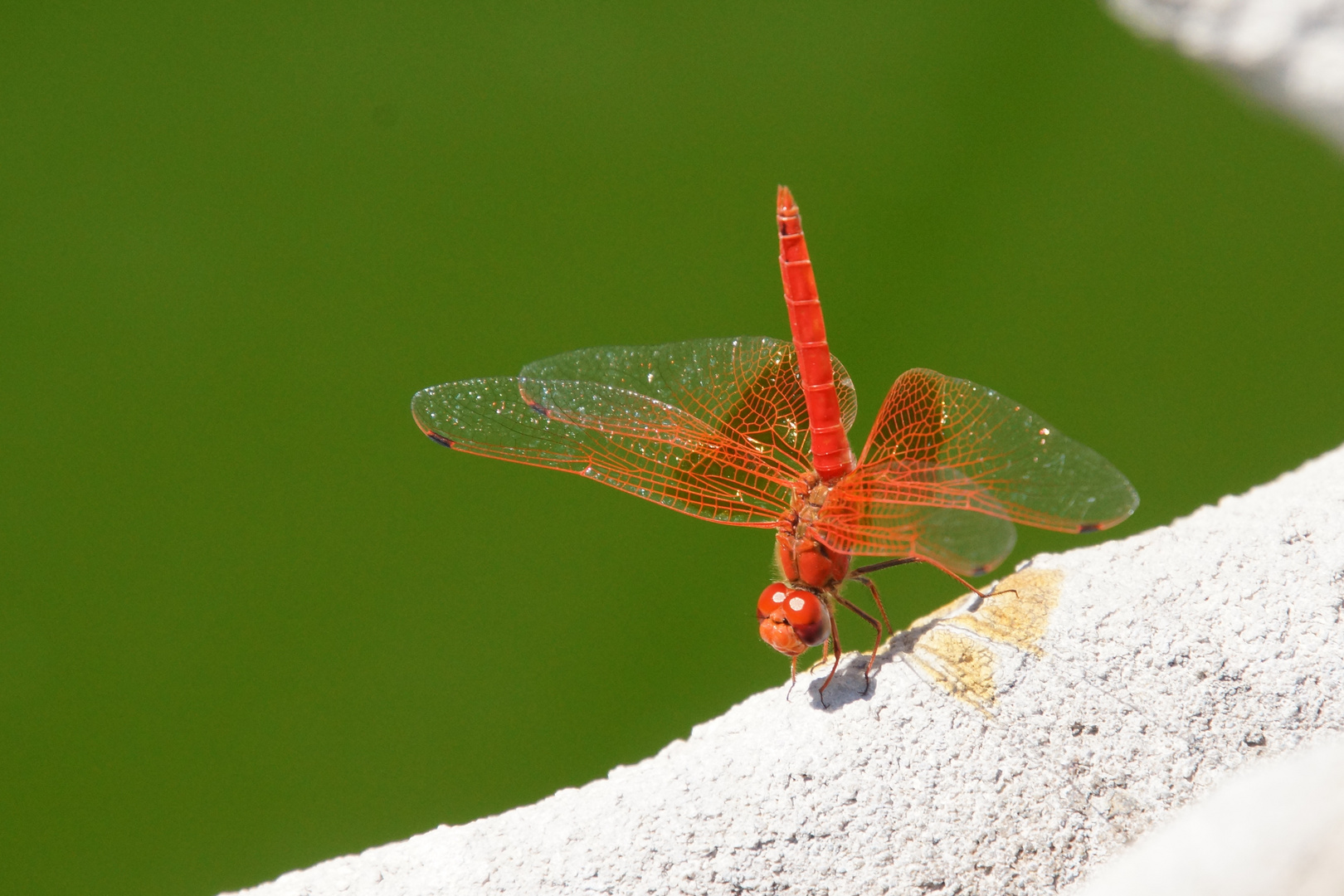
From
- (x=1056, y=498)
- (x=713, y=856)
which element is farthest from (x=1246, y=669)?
(x=713, y=856)

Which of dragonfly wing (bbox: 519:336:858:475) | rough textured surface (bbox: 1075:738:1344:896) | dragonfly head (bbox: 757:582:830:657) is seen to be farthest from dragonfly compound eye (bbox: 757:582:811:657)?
rough textured surface (bbox: 1075:738:1344:896)

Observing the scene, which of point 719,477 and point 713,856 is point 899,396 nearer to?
point 719,477

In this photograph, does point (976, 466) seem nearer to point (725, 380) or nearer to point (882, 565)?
point (882, 565)

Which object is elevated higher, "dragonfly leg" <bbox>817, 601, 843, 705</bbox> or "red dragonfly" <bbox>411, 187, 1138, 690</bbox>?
"red dragonfly" <bbox>411, 187, 1138, 690</bbox>

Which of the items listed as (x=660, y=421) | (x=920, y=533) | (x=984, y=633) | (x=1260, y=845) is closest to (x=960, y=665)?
(x=984, y=633)

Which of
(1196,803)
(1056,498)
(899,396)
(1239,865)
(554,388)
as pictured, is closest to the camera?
(1239,865)

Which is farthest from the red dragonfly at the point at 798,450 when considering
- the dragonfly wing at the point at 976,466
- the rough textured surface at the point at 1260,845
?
the rough textured surface at the point at 1260,845

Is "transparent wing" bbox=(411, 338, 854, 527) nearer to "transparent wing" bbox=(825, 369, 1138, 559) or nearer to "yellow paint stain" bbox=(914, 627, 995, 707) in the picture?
"transparent wing" bbox=(825, 369, 1138, 559)
